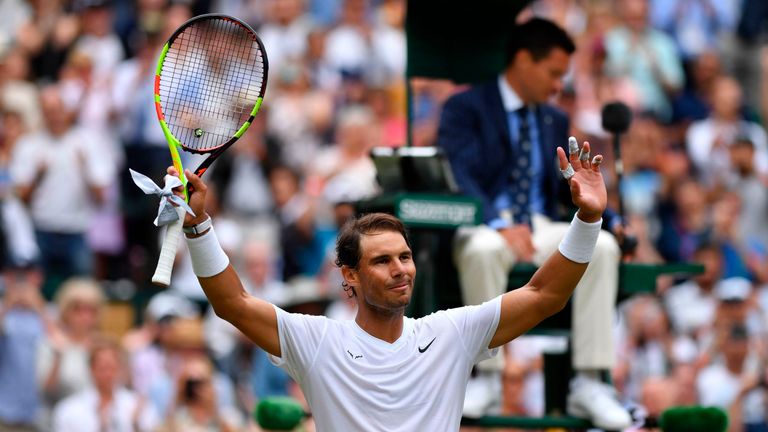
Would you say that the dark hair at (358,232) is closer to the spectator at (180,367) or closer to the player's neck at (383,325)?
the player's neck at (383,325)

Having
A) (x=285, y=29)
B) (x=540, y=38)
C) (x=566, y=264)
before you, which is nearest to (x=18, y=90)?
(x=285, y=29)

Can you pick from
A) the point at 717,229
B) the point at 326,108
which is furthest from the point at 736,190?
the point at 326,108

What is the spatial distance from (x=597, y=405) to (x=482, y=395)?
592 millimetres

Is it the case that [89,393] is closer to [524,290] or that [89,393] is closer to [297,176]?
[297,176]

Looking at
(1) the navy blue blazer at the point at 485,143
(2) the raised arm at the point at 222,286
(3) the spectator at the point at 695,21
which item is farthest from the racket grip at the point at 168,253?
(3) the spectator at the point at 695,21

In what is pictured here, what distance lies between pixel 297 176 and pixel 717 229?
3746 millimetres

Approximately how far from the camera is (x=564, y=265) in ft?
20.4

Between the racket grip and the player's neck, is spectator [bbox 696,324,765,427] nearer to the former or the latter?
the player's neck

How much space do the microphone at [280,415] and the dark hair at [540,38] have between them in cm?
233

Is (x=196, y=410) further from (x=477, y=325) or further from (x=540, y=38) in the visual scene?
(x=477, y=325)

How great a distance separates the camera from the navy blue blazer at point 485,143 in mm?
8875

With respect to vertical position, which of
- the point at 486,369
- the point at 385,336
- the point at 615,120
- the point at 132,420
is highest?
the point at 615,120

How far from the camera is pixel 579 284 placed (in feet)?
28.1

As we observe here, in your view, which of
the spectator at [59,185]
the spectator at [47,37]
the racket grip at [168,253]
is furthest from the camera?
the spectator at [47,37]
